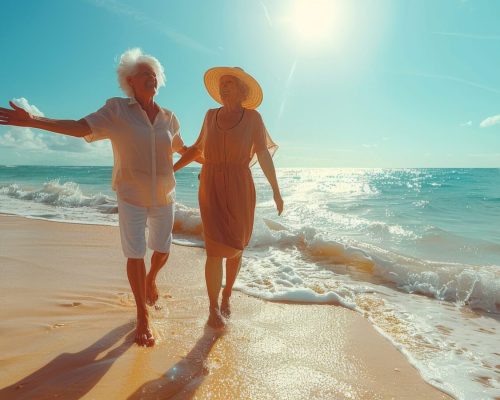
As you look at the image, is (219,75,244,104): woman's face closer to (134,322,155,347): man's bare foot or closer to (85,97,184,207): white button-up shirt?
(85,97,184,207): white button-up shirt

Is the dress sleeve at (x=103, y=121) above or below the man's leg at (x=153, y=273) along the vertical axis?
above

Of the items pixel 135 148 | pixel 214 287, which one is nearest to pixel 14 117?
pixel 135 148

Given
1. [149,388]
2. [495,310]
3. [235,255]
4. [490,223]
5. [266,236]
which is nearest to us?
[149,388]

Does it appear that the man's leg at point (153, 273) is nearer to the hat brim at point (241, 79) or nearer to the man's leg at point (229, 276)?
the man's leg at point (229, 276)

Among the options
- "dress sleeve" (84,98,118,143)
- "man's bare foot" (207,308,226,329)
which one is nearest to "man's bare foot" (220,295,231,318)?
"man's bare foot" (207,308,226,329)

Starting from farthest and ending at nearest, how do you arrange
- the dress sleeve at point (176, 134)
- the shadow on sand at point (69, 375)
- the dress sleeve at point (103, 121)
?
the dress sleeve at point (176, 134) < the dress sleeve at point (103, 121) < the shadow on sand at point (69, 375)

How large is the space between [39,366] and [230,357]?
3.91 feet

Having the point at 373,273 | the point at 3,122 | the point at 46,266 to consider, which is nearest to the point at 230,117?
the point at 3,122

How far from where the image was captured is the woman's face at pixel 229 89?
3094mm

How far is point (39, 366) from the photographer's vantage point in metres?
2.18

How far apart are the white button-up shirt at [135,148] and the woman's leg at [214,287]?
2.25ft

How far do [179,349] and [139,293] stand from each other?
1.71 ft

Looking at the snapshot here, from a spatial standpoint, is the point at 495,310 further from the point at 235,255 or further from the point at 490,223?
the point at 490,223

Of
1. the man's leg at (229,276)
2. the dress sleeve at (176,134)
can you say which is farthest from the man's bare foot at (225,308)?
the dress sleeve at (176,134)
